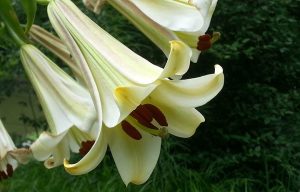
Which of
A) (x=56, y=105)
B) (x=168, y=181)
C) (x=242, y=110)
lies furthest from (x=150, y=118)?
(x=242, y=110)

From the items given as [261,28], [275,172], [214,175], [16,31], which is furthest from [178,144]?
[16,31]

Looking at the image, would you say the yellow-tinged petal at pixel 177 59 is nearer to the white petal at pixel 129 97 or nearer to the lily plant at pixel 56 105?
the white petal at pixel 129 97

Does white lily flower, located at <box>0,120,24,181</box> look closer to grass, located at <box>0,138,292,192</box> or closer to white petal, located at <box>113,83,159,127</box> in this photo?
white petal, located at <box>113,83,159,127</box>

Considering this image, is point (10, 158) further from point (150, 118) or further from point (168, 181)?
point (168, 181)

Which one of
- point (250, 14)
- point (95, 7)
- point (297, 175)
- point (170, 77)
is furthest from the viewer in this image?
point (250, 14)

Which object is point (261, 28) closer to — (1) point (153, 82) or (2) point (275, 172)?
(2) point (275, 172)

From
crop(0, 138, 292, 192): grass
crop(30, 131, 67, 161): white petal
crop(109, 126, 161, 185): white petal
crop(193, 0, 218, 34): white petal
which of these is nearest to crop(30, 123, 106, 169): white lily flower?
crop(30, 131, 67, 161): white petal
